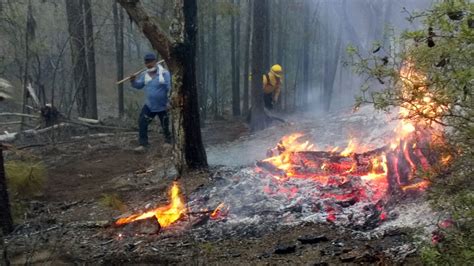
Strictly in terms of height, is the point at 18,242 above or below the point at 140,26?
below

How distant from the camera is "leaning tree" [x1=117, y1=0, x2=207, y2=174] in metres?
7.48

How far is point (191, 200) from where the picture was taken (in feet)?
22.7

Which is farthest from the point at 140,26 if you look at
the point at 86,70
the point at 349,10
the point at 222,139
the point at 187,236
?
the point at 349,10

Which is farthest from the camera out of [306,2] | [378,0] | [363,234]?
[306,2]

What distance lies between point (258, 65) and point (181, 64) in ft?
21.3

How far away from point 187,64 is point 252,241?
11.3 feet

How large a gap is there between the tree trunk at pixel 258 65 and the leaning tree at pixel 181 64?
248 inches

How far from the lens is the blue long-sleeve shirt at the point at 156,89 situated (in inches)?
396

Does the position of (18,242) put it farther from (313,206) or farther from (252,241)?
(313,206)

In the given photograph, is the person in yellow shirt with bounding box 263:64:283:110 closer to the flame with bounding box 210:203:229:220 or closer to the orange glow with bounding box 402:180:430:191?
the flame with bounding box 210:203:229:220

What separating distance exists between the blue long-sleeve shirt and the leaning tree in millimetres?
2347

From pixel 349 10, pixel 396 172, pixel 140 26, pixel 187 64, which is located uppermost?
pixel 349 10

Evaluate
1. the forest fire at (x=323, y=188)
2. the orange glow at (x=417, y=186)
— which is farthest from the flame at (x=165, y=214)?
the orange glow at (x=417, y=186)

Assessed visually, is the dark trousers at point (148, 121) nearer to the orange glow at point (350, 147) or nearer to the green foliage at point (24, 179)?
the green foliage at point (24, 179)
